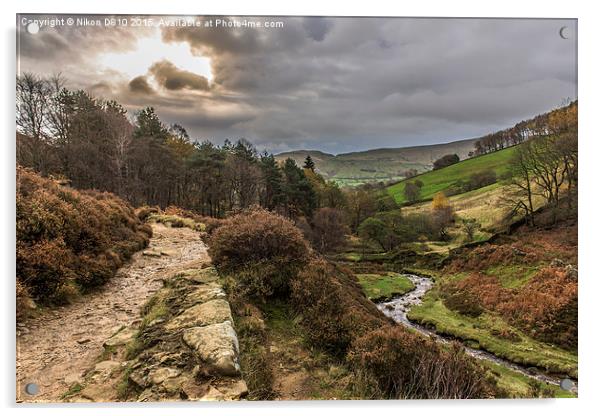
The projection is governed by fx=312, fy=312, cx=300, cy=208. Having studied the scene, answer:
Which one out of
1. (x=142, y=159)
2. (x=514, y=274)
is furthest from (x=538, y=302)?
(x=142, y=159)

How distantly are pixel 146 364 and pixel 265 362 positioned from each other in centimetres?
117

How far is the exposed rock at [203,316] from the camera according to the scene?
11.5ft

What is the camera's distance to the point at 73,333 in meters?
3.75

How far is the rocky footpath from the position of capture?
2.93m

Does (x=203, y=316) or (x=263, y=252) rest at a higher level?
(x=263, y=252)

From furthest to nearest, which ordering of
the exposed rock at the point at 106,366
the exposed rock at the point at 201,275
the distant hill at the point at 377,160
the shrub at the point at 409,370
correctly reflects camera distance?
1. the distant hill at the point at 377,160
2. the exposed rock at the point at 201,275
3. the shrub at the point at 409,370
4. the exposed rock at the point at 106,366

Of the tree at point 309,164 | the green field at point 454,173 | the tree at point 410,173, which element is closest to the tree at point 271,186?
the tree at point 309,164

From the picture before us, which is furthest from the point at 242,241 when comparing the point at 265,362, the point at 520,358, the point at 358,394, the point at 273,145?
the point at 520,358

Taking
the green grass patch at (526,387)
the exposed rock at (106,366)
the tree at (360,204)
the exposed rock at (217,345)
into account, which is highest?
the tree at (360,204)

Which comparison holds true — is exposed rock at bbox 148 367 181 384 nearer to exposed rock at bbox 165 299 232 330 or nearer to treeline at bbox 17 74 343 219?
exposed rock at bbox 165 299 232 330

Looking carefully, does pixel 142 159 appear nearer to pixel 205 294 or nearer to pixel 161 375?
pixel 205 294

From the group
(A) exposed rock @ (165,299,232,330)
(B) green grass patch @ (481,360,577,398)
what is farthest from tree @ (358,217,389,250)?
(A) exposed rock @ (165,299,232,330)

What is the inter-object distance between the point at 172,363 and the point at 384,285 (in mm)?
5692

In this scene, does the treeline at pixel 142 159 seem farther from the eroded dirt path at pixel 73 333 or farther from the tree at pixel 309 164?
the eroded dirt path at pixel 73 333
